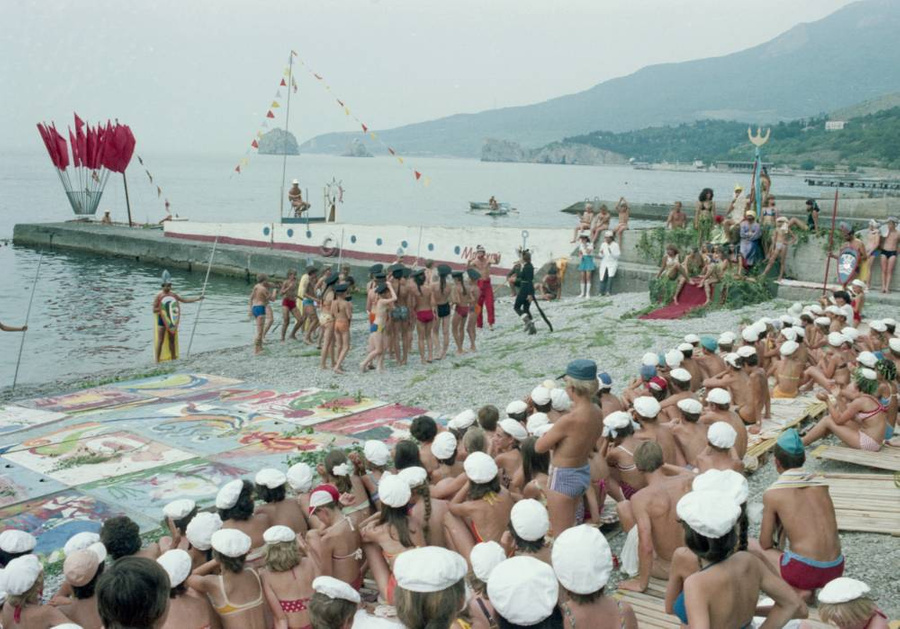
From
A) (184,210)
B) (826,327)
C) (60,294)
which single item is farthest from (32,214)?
(826,327)

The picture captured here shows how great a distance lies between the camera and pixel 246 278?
108 feet

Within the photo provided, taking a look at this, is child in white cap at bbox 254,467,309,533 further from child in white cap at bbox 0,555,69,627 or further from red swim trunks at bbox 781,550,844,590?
red swim trunks at bbox 781,550,844,590

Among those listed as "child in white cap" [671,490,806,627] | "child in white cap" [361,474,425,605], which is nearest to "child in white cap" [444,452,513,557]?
"child in white cap" [361,474,425,605]

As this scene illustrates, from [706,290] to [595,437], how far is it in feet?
39.1

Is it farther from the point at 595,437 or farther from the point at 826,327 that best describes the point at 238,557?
the point at 826,327

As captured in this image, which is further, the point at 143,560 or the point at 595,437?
the point at 595,437

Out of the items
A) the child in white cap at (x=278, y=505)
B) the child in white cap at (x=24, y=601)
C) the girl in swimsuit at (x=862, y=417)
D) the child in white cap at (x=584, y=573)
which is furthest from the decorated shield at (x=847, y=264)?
the child in white cap at (x=24, y=601)

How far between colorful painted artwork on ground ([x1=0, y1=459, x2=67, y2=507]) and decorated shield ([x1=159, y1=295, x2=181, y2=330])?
6.30 metres

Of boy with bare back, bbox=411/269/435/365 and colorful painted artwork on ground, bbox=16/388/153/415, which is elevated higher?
boy with bare back, bbox=411/269/435/365

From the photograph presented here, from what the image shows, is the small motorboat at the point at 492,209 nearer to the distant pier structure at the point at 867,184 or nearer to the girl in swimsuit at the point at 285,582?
the distant pier structure at the point at 867,184

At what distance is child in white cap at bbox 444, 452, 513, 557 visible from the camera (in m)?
5.41

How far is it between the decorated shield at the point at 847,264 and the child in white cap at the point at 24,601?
52.2ft

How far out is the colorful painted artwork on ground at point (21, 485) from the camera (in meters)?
8.03

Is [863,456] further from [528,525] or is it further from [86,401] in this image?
[86,401]
